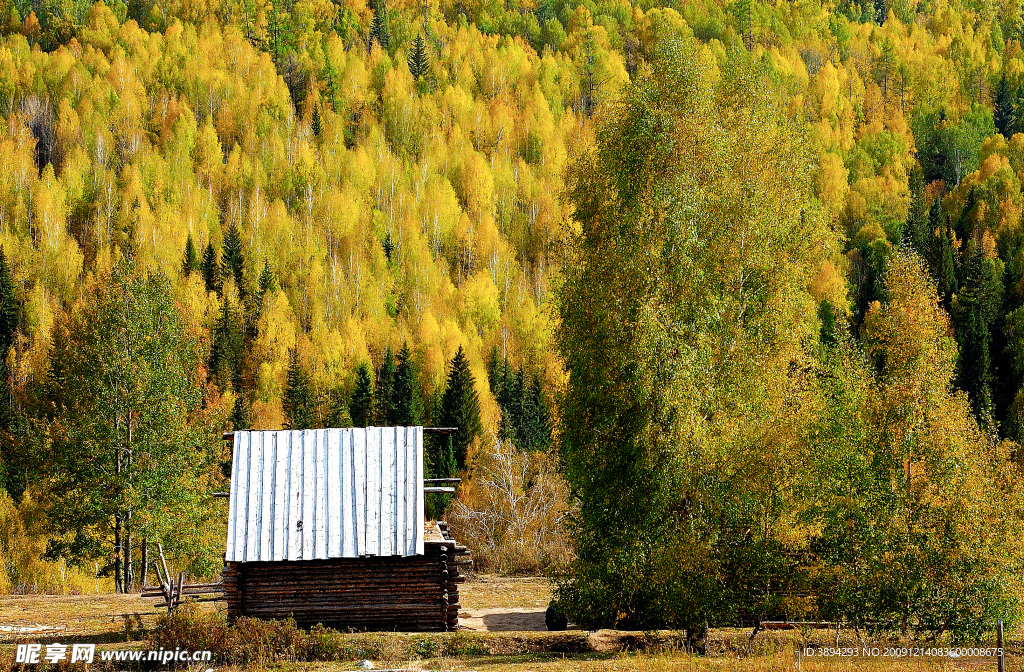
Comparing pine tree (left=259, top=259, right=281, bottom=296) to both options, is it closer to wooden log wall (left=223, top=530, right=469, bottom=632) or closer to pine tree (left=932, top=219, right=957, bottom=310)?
pine tree (left=932, top=219, right=957, bottom=310)

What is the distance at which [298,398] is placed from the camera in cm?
8825

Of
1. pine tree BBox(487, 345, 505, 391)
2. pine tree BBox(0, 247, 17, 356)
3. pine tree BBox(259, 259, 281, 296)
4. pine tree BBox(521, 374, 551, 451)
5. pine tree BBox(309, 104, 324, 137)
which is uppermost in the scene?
pine tree BBox(309, 104, 324, 137)

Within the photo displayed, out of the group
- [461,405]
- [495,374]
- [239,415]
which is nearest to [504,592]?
[461,405]

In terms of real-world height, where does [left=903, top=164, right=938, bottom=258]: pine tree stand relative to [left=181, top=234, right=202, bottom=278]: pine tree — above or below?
above

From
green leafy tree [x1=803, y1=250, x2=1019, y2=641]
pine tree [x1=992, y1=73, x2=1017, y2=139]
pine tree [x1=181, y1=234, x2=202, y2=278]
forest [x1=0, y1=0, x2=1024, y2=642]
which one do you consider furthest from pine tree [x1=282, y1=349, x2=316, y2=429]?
pine tree [x1=992, y1=73, x2=1017, y2=139]

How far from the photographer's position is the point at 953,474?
21375 mm

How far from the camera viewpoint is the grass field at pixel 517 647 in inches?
781

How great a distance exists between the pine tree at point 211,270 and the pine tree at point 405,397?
27475 mm

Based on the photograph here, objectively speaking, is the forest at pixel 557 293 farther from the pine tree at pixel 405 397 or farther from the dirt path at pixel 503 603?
the dirt path at pixel 503 603

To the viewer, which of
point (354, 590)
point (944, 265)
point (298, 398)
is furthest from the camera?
point (944, 265)

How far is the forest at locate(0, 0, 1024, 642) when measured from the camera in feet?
72.5

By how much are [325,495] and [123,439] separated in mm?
13162

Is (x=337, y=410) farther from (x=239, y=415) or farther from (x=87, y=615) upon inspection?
(x=87, y=615)

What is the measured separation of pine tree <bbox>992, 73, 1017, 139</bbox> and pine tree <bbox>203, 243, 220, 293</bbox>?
381ft
